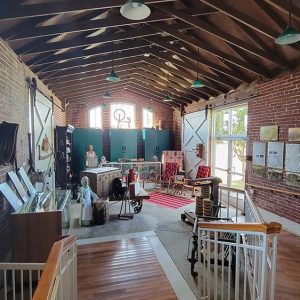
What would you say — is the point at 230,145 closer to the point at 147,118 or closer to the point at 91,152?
the point at 147,118

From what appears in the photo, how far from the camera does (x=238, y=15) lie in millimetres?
3588

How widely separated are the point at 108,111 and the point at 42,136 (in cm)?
443

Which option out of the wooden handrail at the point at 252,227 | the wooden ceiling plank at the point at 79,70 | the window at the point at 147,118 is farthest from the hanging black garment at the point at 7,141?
the window at the point at 147,118

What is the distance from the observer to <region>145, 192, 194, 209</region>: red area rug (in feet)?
22.8

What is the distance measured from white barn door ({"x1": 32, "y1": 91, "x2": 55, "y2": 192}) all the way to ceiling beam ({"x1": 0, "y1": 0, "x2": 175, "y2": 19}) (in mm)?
2185

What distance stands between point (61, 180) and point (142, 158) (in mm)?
3361

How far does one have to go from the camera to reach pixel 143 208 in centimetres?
654

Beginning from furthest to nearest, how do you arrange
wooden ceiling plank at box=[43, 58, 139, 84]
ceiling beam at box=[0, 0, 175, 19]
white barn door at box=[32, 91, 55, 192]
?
wooden ceiling plank at box=[43, 58, 139, 84]
white barn door at box=[32, 91, 55, 192]
ceiling beam at box=[0, 0, 175, 19]

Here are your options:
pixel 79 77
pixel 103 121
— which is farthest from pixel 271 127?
pixel 103 121

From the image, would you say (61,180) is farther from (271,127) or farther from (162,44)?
(271,127)

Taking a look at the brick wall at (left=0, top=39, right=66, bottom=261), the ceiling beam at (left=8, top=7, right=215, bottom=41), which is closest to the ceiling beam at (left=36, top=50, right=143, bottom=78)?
the brick wall at (left=0, top=39, right=66, bottom=261)

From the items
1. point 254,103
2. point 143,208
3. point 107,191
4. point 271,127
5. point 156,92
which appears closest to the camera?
point 271,127

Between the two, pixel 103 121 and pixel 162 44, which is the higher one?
pixel 162 44

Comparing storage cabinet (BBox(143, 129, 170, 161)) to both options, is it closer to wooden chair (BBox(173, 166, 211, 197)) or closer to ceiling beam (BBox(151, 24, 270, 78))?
wooden chair (BBox(173, 166, 211, 197))
